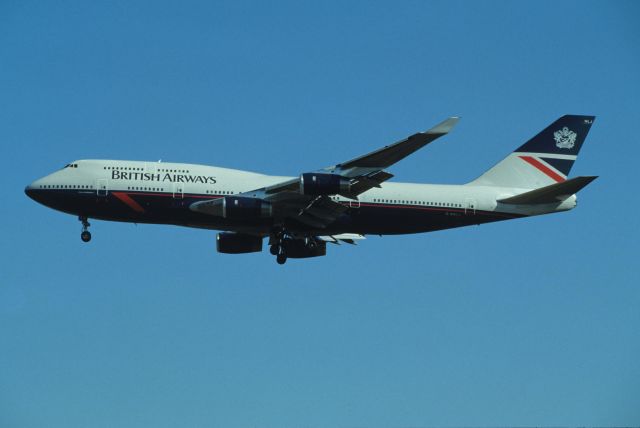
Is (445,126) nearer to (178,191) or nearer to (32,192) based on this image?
(178,191)

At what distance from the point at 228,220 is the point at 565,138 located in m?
20.2

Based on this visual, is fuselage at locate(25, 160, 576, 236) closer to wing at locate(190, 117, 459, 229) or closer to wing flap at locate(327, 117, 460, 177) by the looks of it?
wing at locate(190, 117, 459, 229)

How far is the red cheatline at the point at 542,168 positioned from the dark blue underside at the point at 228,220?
4541mm

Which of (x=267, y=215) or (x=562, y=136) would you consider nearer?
(x=267, y=215)

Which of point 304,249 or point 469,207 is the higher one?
point 469,207

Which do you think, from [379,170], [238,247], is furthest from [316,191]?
[238,247]

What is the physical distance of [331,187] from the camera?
4978 centimetres

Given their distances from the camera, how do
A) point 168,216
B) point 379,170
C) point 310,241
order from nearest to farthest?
point 379,170, point 168,216, point 310,241

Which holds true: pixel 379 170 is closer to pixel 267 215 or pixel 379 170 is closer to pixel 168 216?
pixel 267 215

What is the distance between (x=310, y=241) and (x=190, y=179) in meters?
7.89

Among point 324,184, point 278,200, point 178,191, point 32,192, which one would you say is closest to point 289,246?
point 278,200

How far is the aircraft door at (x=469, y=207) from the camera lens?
55375 mm

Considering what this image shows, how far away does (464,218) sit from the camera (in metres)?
55.5

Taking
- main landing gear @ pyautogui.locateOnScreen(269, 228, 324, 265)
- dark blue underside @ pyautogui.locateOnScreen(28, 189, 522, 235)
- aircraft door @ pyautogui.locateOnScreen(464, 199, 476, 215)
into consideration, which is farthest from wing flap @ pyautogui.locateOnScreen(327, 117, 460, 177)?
aircraft door @ pyautogui.locateOnScreen(464, 199, 476, 215)
